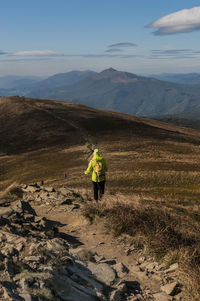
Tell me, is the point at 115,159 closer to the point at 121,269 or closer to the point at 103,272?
the point at 121,269

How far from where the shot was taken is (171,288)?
771cm

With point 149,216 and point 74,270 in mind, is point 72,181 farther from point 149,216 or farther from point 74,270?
point 74,270

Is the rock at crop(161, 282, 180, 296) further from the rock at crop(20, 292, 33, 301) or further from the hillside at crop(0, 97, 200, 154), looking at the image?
the hillside at crop(0, 97, 200, 154)

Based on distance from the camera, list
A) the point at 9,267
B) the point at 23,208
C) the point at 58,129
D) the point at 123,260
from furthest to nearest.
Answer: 1. the point at 58,129
2. the point at 23,208
3. the point at 123,260
4. the point at 9,267

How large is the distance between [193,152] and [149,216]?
154ft

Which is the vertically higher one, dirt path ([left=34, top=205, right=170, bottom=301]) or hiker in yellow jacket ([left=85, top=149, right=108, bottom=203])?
hiker in yellow jacket ([left=85, top=149, right=108, bottom=203])

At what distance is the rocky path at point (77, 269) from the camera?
627 centimetres

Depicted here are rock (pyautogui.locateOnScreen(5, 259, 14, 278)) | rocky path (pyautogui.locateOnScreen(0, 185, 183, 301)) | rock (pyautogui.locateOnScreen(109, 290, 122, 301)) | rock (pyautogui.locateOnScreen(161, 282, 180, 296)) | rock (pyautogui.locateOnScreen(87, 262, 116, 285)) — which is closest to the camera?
rocky path (pyautogui.locateOnScreen(0, 185, 183, 301))

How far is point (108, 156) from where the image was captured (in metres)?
47.8

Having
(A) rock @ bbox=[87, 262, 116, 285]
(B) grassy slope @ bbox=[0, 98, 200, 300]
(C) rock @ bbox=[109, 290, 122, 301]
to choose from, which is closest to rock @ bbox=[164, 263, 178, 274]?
(B) grassy slope @ bbox=[0, 98, 200, 300]

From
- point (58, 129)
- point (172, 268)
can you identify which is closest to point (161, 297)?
point (172, 268)

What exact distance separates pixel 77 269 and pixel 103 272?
89cm

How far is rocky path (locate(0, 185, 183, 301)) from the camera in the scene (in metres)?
6.27

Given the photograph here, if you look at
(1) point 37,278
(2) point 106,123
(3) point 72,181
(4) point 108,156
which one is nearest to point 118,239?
(1) point 37,278
